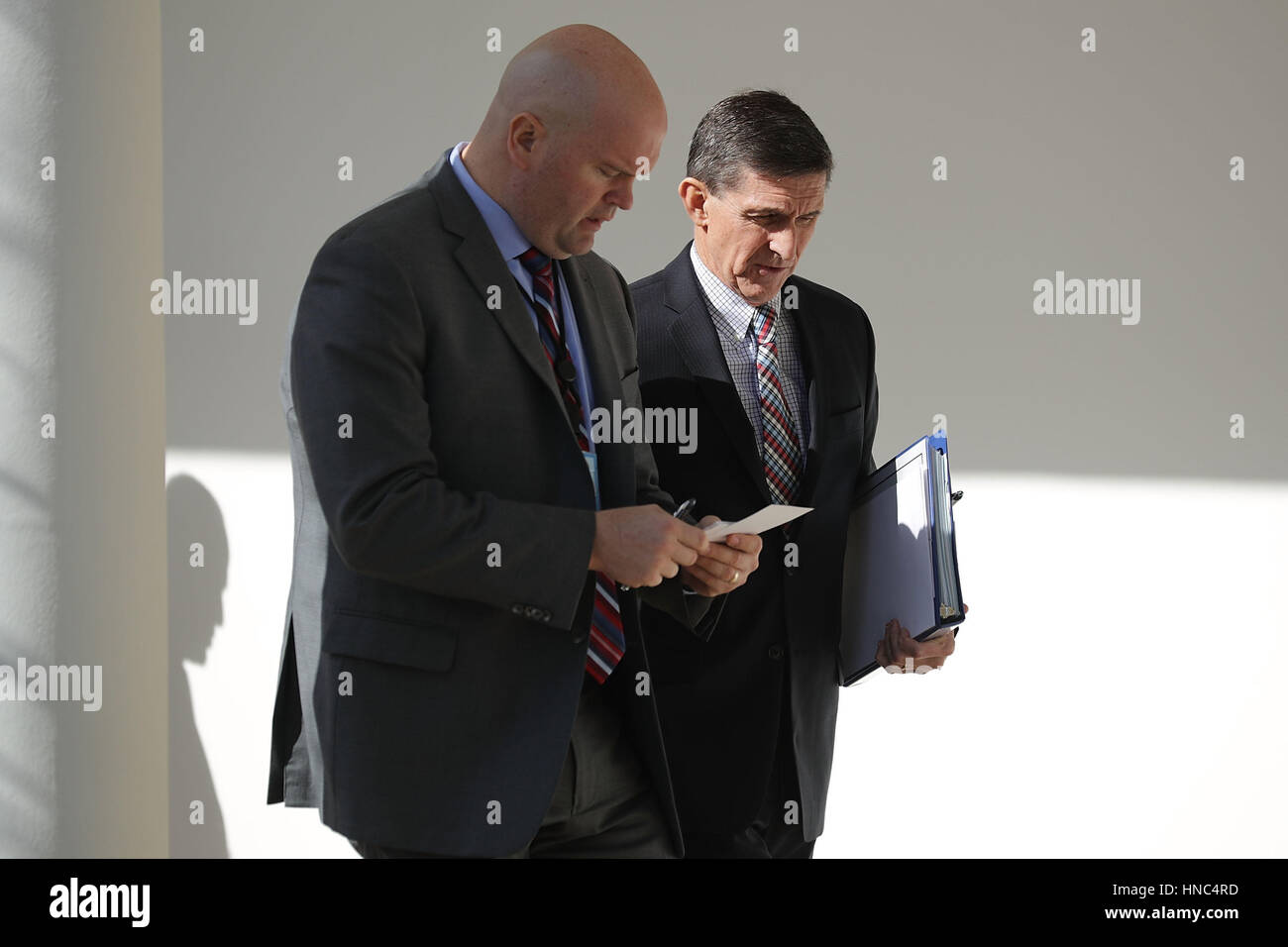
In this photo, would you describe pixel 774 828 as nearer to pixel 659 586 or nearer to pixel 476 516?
pixel 659 586

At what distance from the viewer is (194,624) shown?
4.98 meters

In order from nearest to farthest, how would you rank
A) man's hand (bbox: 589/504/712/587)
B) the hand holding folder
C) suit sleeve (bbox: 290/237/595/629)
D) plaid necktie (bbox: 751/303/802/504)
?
suit sleeve (bbox: 290/237/595/629)
man's hand (bbox: 589/504/712/587)
the hand holding folder
plaid necktie (bbox: 751/303/802/504)

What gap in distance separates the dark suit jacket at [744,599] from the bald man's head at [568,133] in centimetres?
74

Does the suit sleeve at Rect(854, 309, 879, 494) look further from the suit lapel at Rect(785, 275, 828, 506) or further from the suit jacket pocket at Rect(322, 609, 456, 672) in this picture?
the suit jacket pocket at Rect(322, 609, 456, 672)

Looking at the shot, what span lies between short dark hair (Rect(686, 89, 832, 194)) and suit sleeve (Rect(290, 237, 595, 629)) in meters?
1.18

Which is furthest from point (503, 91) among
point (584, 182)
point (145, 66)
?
point (145, 66)

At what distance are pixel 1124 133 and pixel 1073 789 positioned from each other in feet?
8.02

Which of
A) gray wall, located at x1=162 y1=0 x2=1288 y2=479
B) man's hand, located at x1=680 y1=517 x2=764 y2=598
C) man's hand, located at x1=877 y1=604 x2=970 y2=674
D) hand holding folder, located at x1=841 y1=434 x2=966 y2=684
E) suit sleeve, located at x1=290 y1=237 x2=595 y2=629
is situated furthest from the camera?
gray wall, located at x1=162 y1=0 x2=1288 y2=479

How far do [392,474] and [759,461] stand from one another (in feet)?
3.59

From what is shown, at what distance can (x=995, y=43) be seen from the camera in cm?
494

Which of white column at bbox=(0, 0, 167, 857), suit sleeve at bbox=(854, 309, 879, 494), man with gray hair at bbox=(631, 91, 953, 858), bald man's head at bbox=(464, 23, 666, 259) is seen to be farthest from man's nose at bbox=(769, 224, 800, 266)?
white column at bbox=(0, 0, 167, 857)

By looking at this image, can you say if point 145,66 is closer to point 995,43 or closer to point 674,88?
point 674,88

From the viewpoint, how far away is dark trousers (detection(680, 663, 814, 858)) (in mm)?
2814

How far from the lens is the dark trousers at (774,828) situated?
281 centimetres
